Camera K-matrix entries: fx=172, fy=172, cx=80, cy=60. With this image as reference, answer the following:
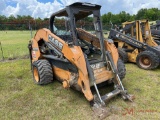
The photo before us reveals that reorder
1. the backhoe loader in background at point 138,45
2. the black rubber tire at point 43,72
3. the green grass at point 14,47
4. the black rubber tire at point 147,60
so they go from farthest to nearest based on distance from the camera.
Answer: the green grass at point 14,47 < the backhoe loader in background at point 138,45 < the black rubber tire at point 147,60 < the black rubber tire at point 43,72

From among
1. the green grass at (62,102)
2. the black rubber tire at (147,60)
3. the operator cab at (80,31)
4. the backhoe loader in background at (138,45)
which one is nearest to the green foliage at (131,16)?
the backhoe loader in background at (138,45)

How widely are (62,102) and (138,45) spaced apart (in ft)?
13.5

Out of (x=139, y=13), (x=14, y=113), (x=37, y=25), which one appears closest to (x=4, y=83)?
(x=14, y=113)

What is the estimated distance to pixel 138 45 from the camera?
6.60 metres

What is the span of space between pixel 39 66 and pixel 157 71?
13.5 ft

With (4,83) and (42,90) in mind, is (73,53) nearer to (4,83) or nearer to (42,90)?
(42,90)

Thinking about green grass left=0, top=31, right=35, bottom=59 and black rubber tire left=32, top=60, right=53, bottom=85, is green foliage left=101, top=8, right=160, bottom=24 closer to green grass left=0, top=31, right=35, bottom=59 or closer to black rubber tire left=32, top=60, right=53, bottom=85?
green grass left=0, top=31, right=35, bottom=59

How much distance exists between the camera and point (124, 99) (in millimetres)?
3805

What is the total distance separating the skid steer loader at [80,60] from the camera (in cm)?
358

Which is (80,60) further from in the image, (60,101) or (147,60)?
(147,60)

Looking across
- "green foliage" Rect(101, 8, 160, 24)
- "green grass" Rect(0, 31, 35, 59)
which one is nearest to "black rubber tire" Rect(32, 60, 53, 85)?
"green grass" Rect(0, 31, 35, 59)

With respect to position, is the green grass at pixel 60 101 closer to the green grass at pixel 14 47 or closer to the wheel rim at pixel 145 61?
the wheel rim at pixel 145 61

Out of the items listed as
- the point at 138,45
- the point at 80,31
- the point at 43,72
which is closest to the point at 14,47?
the point at 80,31

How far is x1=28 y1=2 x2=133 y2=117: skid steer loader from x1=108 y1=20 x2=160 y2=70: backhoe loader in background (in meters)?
2.20
